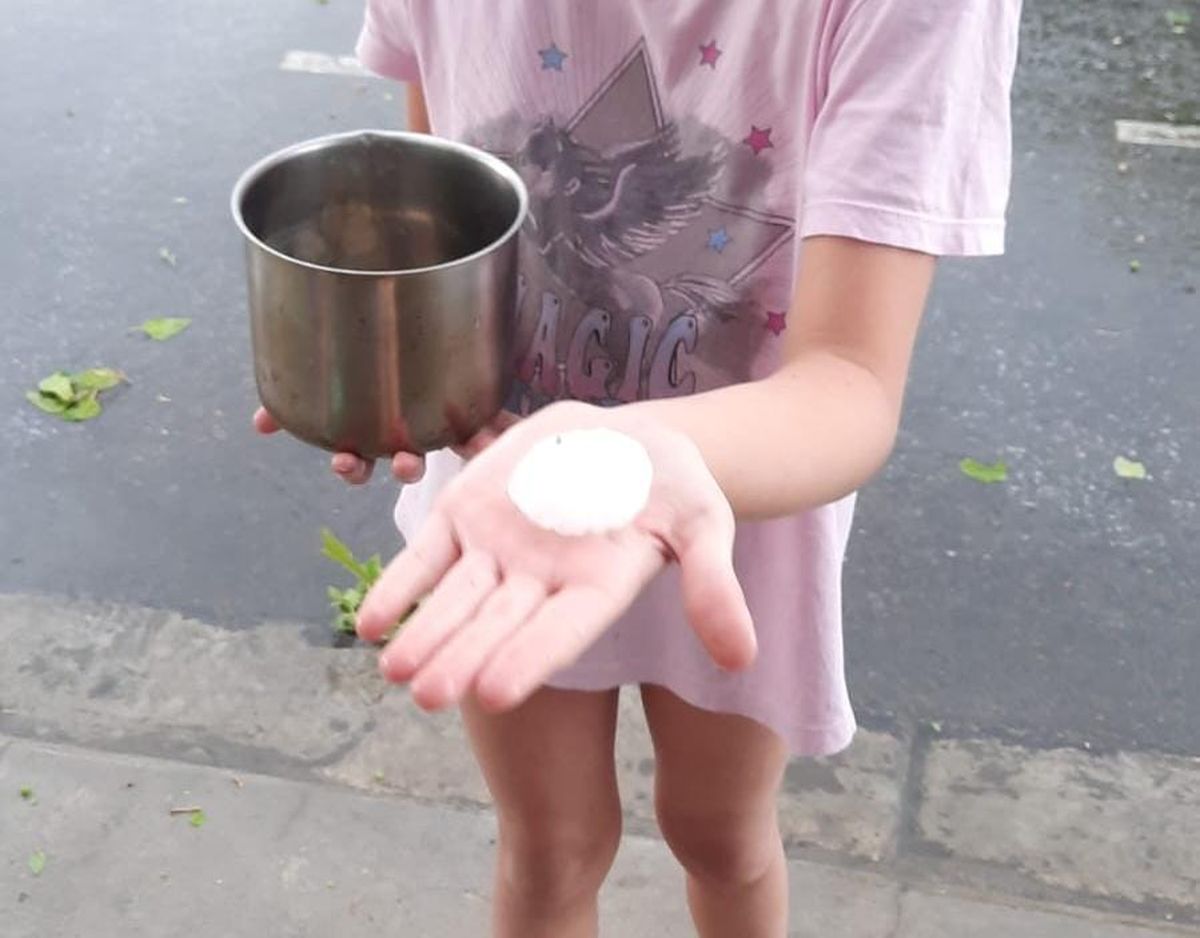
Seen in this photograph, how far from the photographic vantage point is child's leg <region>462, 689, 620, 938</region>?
1568 millimetres

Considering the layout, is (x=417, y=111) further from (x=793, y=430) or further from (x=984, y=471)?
(x=984, y=471)

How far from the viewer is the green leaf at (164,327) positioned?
340 centimetres

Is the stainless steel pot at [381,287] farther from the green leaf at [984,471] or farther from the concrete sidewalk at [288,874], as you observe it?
the green leaf at [984,471]

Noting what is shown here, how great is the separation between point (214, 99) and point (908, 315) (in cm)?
363

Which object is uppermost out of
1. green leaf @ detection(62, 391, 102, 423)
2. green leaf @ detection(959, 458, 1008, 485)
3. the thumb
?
the thumb

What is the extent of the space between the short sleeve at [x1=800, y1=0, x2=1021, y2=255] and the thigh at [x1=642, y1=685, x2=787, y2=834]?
58 centimetres

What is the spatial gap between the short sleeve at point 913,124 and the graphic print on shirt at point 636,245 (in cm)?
13

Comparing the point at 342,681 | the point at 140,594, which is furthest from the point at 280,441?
the point at 342,681

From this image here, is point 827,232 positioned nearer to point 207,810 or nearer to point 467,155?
point 467,155

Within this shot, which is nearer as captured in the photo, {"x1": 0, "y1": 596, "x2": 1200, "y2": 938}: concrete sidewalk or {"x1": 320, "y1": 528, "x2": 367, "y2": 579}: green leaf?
{"x1": 0, "y1": 596, "x2": 1200, "y2": 938}: concrete sidewalk

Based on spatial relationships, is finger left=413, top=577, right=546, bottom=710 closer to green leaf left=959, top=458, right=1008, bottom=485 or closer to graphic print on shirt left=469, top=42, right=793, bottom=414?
graphic print on shirt left=469, top=42, right=793, bottom=414

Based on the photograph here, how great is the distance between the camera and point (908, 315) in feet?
3.87

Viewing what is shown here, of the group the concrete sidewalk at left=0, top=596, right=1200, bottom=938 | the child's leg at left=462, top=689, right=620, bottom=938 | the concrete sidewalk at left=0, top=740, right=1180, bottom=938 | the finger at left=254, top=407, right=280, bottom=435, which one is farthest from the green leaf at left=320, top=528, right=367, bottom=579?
the finger at left=254, top=407, right=280, bottom=435

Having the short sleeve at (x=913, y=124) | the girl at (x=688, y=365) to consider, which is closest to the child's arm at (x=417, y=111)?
the girl at (x=688, y=365)
